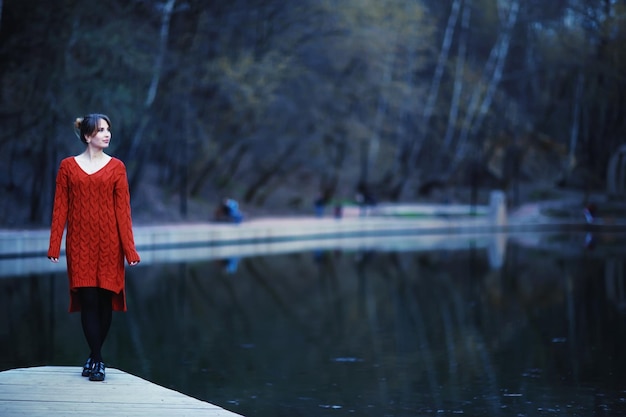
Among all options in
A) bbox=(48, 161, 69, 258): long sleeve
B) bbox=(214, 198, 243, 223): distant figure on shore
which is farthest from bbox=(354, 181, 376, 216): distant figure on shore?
bbox=(48, 161, 69, 258): long sleeve

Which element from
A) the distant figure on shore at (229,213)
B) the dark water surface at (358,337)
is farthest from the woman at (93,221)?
the distant figure on shore at (229,213)

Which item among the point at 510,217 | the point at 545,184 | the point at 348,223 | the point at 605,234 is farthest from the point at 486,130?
the point at 348,223

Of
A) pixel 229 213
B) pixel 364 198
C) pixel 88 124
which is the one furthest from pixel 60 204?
pixel 364 198

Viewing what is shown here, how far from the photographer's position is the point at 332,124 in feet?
153

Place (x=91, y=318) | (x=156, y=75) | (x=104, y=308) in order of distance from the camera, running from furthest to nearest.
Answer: (x=156, y=75) < (x=104, y=308) < (x=91, y=318)

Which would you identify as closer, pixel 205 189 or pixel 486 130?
pixel 205 189

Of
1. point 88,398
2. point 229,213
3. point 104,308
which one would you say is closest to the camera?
point 88,398

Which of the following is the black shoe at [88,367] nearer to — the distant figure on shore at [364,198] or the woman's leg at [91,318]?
the woman's leg at [91,318]

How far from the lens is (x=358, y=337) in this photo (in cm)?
1311

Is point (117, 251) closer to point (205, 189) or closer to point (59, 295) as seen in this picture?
point (59, 295)

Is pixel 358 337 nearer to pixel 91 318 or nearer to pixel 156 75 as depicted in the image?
pixel 91 318

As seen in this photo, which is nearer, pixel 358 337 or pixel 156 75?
pixel 358 337

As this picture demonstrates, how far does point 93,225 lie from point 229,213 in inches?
1159

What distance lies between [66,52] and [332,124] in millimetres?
18690
